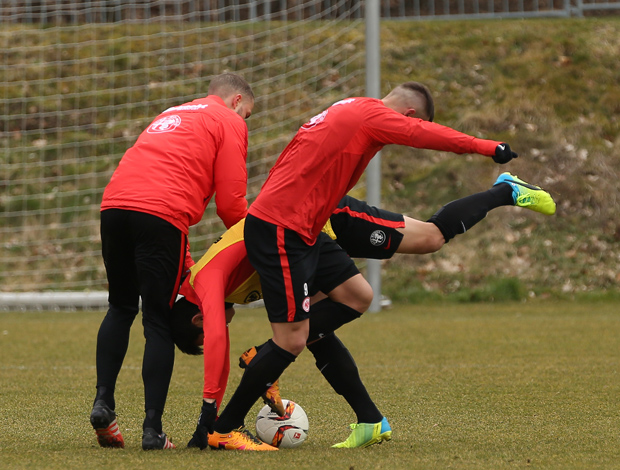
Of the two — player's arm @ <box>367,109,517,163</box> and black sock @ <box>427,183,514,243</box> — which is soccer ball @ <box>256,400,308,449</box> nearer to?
black sock @ <box>427,183,514,243</box>

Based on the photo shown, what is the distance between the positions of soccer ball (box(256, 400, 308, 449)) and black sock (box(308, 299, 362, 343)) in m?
0.31

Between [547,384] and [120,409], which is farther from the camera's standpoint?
[547,384]

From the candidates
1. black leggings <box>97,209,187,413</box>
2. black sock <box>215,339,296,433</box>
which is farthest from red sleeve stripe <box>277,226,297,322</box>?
black leggings <box>97,209,187,413</box>

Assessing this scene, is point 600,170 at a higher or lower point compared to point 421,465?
lower

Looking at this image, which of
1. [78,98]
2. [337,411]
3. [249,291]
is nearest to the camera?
[249,291]

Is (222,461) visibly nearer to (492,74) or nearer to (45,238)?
(45,238)

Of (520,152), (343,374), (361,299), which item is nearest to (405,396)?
(343,374)

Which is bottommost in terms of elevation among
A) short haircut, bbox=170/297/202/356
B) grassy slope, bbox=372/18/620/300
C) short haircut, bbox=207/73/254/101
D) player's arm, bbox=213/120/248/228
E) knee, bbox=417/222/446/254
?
grassy slope, bbox=372/18/620/300

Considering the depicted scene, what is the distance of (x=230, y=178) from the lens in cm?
366

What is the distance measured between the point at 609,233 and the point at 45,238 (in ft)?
21.7

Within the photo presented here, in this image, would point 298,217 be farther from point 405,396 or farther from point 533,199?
point 405,396

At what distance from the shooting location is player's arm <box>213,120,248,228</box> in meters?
3.65

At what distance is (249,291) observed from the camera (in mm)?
3820

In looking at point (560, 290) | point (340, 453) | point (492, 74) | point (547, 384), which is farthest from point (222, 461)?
point (492, 74)
